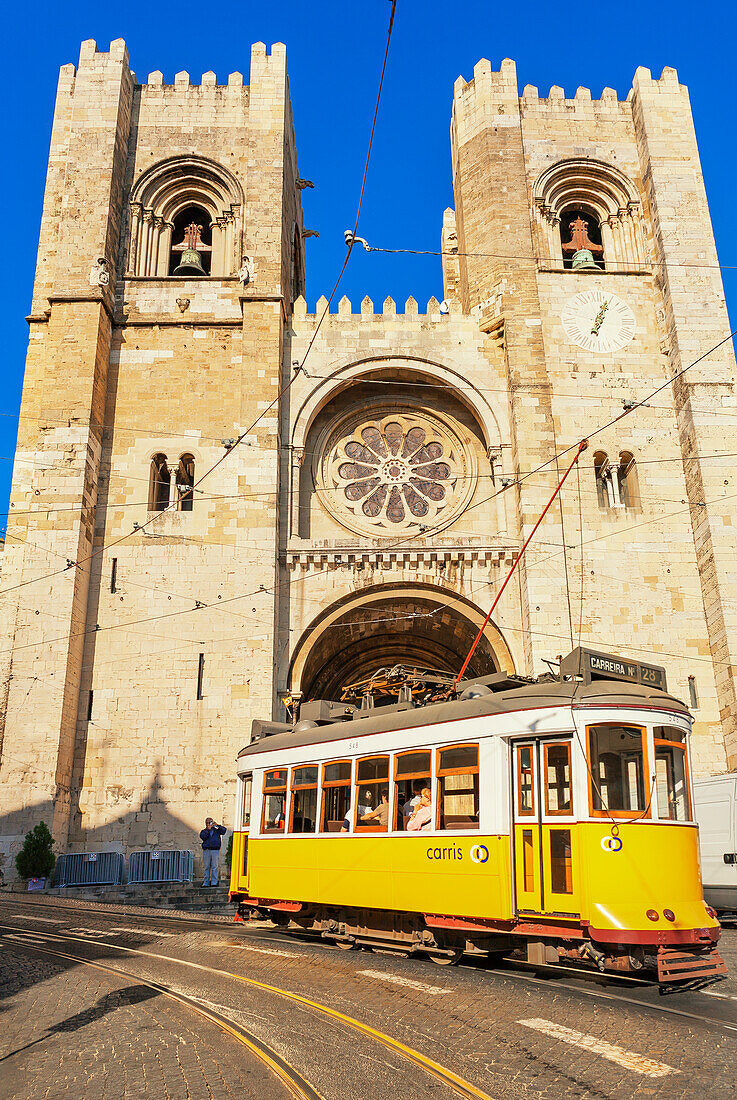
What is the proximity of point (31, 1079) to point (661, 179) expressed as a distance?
22.4 meters

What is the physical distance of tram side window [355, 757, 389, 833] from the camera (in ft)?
29.6

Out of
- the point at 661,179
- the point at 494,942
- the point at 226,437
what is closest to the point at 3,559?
the point at 226,437

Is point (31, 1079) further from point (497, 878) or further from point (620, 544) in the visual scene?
point (620, 544)

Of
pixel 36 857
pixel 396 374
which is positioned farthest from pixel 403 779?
pixel 396 374

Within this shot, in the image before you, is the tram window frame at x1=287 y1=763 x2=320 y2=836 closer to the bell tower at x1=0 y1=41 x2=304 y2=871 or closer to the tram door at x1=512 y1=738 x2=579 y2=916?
the tram door at x1=512 y1=738 x2=579 y2=916

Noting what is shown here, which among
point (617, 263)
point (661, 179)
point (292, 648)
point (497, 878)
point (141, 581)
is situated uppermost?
point (661, 179)

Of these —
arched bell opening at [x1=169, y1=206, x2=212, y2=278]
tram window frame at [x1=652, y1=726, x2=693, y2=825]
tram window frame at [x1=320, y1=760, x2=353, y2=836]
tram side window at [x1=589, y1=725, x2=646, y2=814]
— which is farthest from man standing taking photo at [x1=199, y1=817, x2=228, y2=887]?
arched bell opening at [x1=169, y1=206, x2=212, y2=278]

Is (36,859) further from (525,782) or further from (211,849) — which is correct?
(525,782)

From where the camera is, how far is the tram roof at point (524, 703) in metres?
7.70

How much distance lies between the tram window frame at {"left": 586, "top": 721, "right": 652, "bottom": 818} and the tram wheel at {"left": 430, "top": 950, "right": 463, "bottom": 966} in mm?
2188

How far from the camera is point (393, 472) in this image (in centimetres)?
2139

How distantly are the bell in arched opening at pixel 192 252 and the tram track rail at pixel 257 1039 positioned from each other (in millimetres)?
16237

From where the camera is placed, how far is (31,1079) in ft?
15.2

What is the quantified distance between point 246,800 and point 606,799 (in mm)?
5457
